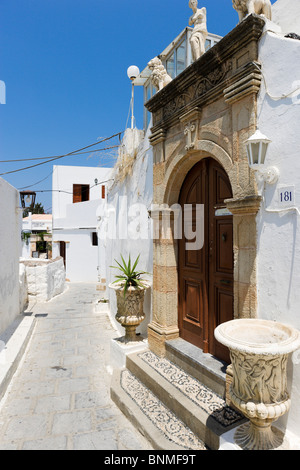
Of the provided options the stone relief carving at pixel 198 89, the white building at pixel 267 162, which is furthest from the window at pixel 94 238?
the white building at pixel 267 162

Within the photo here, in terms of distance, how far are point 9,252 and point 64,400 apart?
12.7ft

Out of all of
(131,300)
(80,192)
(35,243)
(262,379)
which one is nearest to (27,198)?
(131,300)

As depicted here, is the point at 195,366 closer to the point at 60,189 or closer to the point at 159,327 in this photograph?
the point at 159,327

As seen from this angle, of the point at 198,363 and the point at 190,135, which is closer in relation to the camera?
the point at 198,363

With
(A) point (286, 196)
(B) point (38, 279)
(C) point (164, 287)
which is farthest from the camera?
(B) point (38, 279)

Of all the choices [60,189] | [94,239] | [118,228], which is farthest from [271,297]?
[60,189]

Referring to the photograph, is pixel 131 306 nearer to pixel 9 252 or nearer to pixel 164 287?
pixel 164 287

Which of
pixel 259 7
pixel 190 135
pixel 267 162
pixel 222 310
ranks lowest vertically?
pixel 222 310

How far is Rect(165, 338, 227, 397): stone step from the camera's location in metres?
3.11

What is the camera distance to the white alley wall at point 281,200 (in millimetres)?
2344

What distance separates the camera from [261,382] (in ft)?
6.76

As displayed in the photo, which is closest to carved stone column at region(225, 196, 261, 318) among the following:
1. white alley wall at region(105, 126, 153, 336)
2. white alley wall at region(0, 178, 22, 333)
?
white alley wall at region(105, 126, 153, 336)

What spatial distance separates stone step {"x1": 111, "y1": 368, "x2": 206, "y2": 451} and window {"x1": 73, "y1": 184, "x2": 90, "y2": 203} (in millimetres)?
15945

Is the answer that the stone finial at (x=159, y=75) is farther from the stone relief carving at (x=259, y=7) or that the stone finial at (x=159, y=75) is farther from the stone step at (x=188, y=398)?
the stone step at (x=188, y=398)
